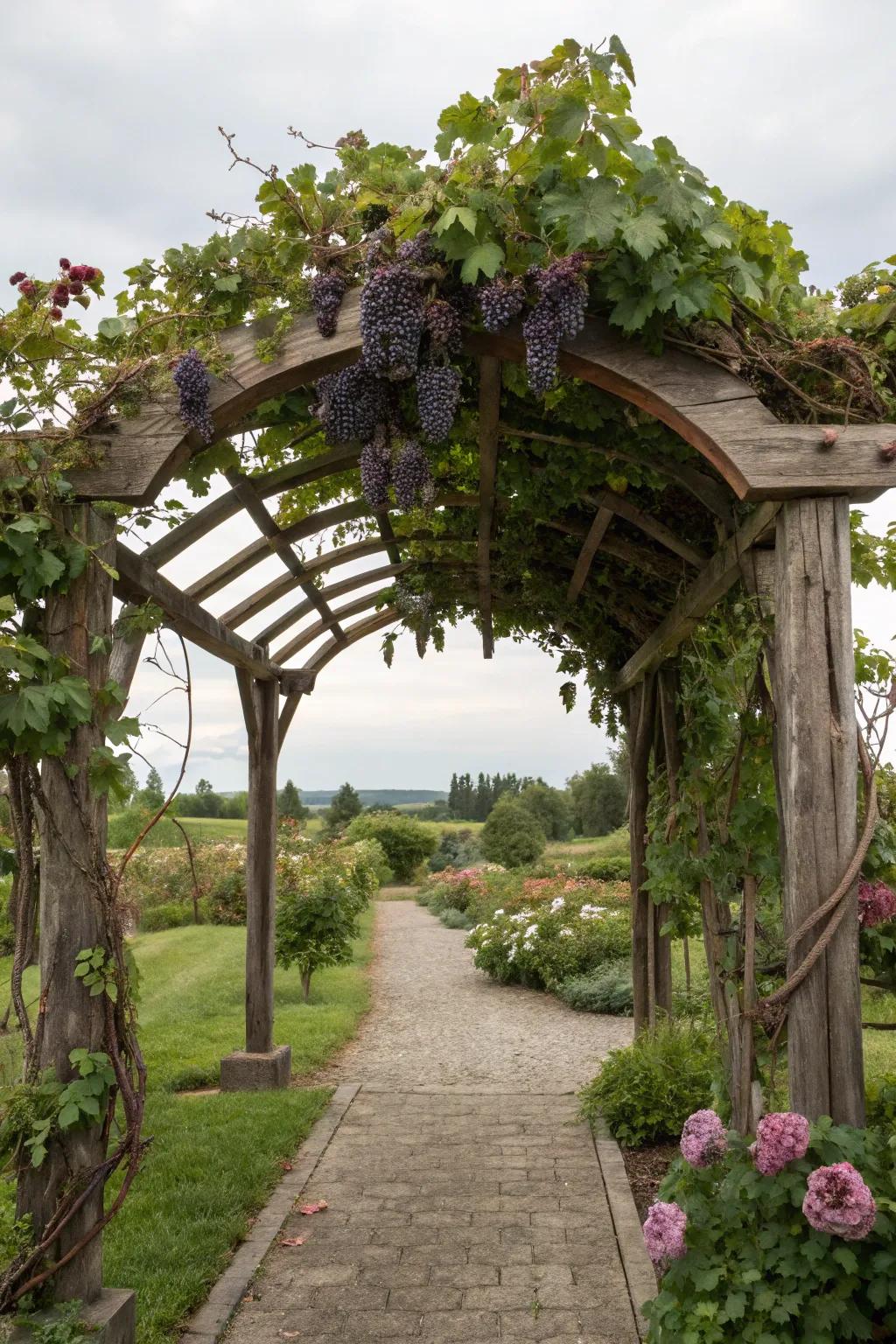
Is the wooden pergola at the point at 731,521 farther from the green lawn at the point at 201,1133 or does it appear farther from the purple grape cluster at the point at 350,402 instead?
the green lawn at the point at 201,1133

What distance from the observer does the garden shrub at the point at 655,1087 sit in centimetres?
531

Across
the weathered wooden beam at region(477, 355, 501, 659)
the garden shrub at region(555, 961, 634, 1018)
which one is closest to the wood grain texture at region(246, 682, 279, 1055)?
the weathered wooden beam at region(477, 355, 501, 659)

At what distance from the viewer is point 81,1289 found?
2982 mm

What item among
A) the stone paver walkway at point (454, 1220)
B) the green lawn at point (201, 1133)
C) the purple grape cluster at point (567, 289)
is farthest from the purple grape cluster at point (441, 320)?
the stone paver walkway at point (454, 1220)

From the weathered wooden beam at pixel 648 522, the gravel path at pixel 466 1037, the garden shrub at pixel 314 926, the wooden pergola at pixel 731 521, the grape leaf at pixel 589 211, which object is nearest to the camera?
the grape leaf at pixel 589 211

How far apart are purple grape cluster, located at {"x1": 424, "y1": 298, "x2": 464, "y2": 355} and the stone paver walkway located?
10.6ft

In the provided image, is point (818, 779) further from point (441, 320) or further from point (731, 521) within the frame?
point (441, 320)

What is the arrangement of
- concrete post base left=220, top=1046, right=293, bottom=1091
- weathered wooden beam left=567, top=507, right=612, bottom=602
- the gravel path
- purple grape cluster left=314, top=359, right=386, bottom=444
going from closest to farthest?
1. purple grape cluster left=314, top=359, right=386, bottom=444
2. weathered wooden beam left=567, top=507, right=612, bottom=602
3. concrete post base left=220, top=1046, right=293, bottom=1091
4. the gravel path

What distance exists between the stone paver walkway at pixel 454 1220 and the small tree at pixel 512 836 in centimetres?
1353

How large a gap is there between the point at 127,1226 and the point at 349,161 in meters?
4.18

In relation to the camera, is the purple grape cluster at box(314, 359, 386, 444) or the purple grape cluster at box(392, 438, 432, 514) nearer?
the purple grape cluster at box(314, 359, 386, 444)

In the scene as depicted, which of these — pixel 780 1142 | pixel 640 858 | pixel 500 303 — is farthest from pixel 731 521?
pixel 640 858

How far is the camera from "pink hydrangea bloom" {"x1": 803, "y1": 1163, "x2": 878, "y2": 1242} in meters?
2.39

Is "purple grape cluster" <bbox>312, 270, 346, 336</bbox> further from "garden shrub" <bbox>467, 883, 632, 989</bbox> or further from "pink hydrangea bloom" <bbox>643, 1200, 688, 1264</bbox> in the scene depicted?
"garden shrub" <bbox>467, 883, 632, 989</bbox>
